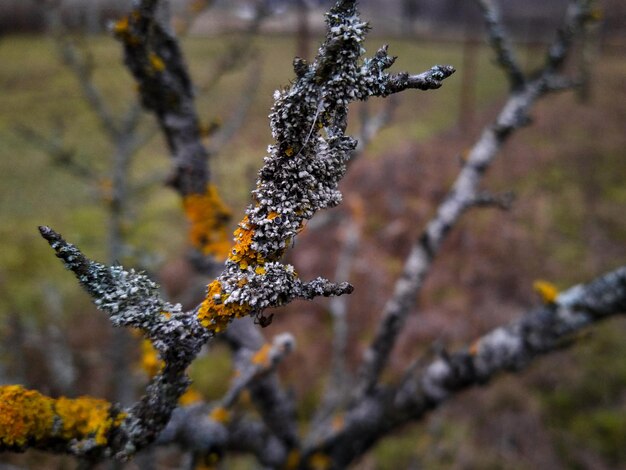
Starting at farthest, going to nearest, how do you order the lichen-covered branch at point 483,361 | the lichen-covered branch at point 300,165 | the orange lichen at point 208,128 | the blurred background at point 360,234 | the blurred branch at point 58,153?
the blurred background at point 360,234
the blurred branch at point 58,153
the orange lichen at point 208,128
the lichen-covered branch at point 483,361
the lichen-covered branch at point 300,165

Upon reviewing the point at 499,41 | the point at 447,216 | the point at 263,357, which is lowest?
the point at 263,357

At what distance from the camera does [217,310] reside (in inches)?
44.9

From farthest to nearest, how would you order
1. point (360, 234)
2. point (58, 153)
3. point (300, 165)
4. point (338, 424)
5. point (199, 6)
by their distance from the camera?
point (360, 234)
point (58, 153)
point (199, 6)
point (338, 424)
point (300, 165)

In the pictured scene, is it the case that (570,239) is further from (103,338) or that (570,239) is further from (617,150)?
(103,338)

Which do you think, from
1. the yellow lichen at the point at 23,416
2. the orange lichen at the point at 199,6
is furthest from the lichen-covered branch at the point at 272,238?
the orange lichen at the point at 199,6

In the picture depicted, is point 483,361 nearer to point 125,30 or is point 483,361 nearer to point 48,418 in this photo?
point 48,418

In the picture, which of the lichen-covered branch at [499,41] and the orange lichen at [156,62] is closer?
the orange lichen at [156,62]

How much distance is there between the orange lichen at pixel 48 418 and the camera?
3.98 feet

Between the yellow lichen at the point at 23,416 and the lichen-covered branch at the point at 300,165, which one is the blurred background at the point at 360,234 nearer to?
the yellow lichen at the point at 23,416

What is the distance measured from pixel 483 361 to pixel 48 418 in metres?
1.83

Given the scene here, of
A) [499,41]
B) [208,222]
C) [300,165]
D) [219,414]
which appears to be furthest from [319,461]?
[499,41]

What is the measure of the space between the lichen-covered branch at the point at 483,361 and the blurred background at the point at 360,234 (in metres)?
1.29

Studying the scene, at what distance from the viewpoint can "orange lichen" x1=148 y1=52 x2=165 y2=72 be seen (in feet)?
5.97

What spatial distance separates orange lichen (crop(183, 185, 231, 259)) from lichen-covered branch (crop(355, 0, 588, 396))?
1061 millimetres
